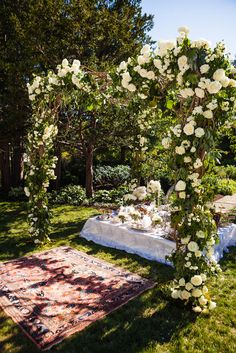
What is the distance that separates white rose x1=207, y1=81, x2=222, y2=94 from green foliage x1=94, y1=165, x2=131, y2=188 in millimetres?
11683

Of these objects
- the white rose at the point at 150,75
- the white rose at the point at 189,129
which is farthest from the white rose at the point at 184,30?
the white rose at the point at 189,129

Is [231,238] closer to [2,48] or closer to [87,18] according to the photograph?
[87,18]

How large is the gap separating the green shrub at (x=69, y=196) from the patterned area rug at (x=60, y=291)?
19.6ft

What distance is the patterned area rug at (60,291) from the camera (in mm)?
4184

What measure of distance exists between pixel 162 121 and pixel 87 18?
4496 mm

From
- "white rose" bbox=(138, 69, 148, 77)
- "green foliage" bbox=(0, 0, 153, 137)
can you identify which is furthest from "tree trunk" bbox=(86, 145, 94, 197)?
"white rose" bbox=(138, 69, 148, 77)

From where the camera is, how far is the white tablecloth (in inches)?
249

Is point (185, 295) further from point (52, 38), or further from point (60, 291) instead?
point (52, 38)

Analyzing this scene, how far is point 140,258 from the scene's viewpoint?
21.3 feet

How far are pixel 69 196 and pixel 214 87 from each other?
10.1 m

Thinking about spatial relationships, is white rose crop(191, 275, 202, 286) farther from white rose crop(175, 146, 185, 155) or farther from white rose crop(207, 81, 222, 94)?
white rose crop(207, 81, 222, 94)

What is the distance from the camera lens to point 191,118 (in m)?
4.23

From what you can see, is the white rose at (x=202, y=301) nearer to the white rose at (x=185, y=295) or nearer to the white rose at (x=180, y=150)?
the white rose at (x=185, y=295)

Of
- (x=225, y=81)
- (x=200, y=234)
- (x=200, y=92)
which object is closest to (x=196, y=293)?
(x=200, y=234)
